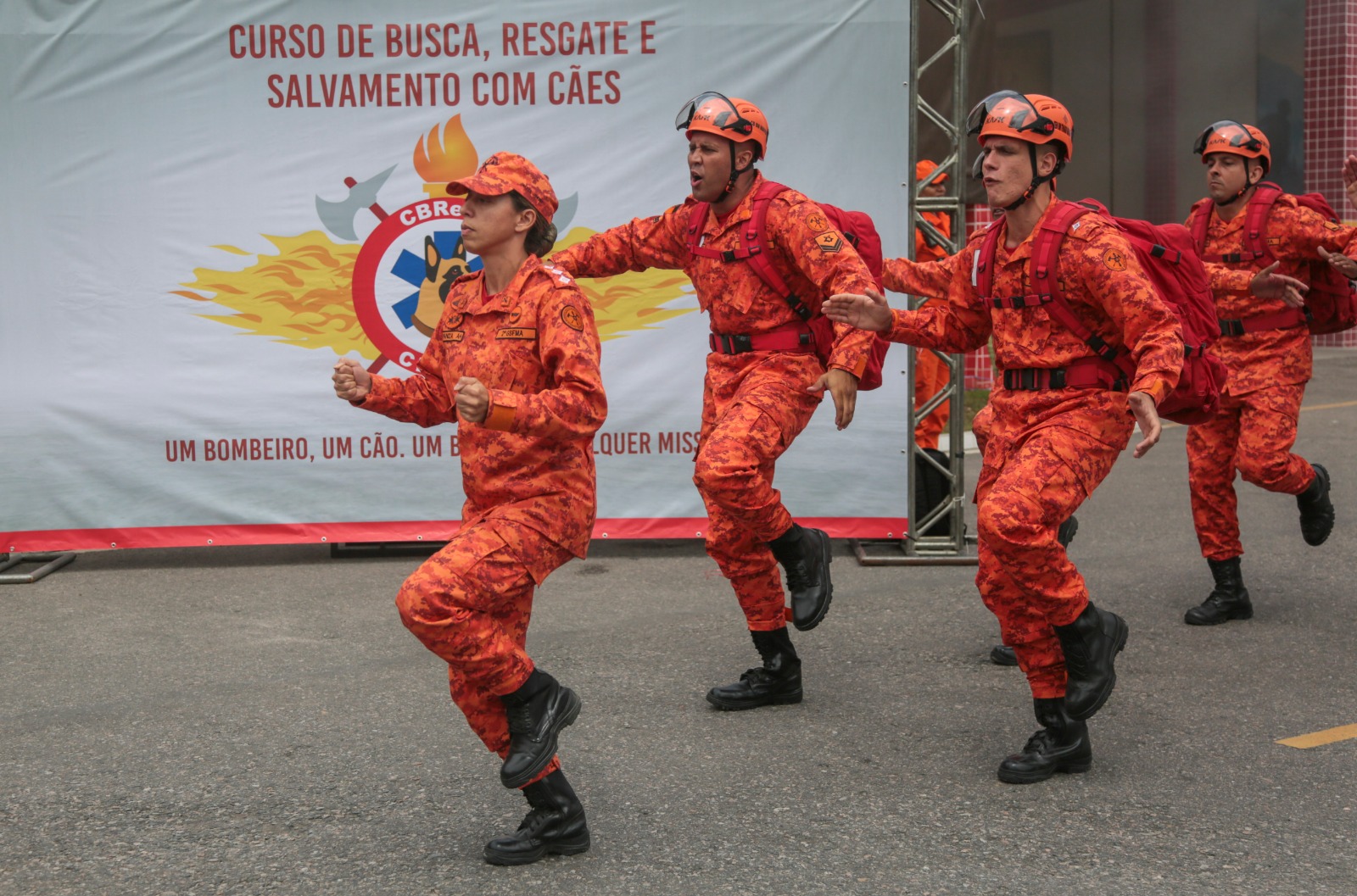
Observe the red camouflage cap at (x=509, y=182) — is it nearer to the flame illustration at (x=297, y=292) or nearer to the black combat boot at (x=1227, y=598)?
the flame illustration at (x=297, y=292)

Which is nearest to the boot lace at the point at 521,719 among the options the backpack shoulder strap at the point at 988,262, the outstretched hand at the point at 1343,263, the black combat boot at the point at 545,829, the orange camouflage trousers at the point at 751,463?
the black combat boot at the point at 545,829

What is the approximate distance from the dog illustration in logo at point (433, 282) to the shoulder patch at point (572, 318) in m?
3.80

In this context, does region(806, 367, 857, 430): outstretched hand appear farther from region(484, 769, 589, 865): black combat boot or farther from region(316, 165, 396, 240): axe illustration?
region(316, 165, 396, 240): axe illustration

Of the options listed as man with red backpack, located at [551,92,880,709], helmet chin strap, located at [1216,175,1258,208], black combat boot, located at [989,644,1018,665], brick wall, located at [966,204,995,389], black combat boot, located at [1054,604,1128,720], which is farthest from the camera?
brick wall, located at [966,204,995,389]

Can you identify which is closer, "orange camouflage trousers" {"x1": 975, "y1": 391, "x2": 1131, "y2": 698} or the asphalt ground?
the asphalt ground

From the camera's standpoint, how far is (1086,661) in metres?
4.44

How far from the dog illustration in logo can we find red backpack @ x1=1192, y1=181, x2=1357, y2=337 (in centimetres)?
369

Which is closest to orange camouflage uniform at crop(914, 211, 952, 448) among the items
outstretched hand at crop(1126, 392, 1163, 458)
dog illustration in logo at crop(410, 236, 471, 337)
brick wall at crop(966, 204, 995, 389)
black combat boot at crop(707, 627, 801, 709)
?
dog illustration in logo at crop(410, 236, 471, 337)

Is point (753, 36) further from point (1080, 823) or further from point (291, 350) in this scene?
point (1080, 823)

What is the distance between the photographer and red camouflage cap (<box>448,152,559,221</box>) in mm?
4004

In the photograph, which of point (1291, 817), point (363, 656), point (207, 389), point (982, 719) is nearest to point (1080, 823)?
point (1291, 817)

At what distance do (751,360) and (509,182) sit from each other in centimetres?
156

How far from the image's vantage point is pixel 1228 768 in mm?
4559

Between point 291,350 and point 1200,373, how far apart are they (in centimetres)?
490
